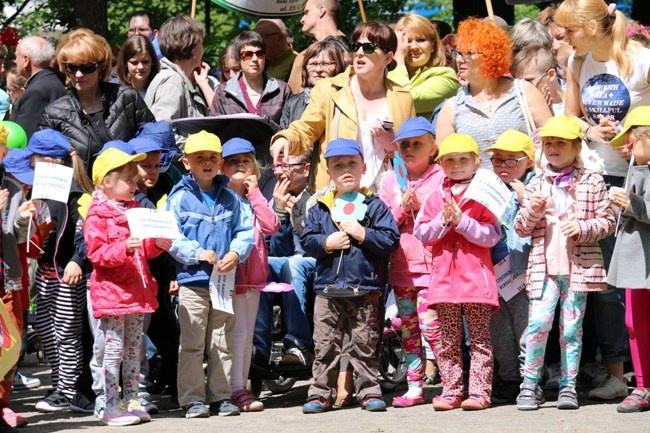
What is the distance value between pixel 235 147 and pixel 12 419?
90.0 inches

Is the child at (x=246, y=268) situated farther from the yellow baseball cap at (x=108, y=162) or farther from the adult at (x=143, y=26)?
the adult at (x=143, y=26)

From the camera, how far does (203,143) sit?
350 inches

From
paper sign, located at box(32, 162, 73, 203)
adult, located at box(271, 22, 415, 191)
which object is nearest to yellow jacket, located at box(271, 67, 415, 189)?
adult, located at box(271, 22, 415, 191)

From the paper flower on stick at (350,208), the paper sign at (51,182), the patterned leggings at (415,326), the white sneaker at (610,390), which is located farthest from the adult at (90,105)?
the white sneaker at (610,390)

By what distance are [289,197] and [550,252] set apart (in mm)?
1956

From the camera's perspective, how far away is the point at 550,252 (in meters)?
8.71

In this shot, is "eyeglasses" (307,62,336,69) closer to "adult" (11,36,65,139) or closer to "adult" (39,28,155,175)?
"adult" (39,28,155,175)

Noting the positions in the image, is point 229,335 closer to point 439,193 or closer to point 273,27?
point 439,193

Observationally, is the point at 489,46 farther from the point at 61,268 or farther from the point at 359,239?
the point at 61,268

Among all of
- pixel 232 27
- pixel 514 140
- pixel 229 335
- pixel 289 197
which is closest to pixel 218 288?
pixel 229 335

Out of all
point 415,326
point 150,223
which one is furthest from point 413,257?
point 150,223

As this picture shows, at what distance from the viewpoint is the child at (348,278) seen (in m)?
8.84

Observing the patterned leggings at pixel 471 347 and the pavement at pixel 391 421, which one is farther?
the patterned leggings at pixel 471 347

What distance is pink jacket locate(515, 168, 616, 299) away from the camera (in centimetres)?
862
